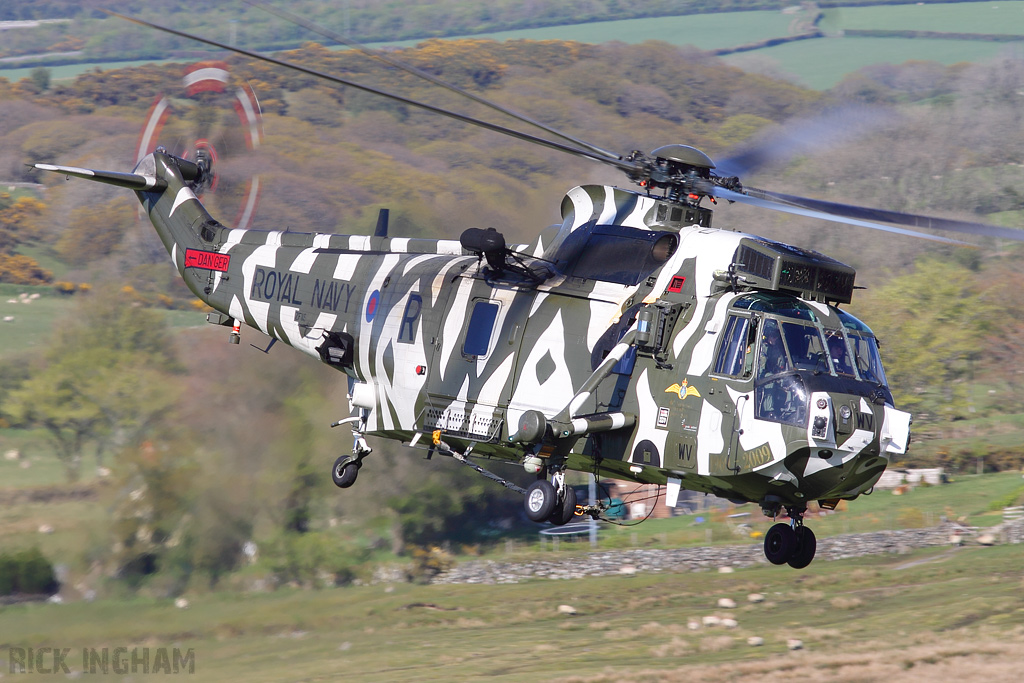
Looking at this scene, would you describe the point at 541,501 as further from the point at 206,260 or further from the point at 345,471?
the point at 206,260

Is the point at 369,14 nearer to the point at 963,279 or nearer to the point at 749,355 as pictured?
the point at 963,279

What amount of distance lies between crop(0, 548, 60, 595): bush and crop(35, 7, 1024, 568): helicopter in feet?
38.5

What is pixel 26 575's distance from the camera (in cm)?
2319

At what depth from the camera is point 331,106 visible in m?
51.0

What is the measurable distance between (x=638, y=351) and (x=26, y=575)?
17.4 m

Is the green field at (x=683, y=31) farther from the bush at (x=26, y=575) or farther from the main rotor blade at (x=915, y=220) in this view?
the main rotor blade at (x=915, y=220)

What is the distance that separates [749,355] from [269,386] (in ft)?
53.8

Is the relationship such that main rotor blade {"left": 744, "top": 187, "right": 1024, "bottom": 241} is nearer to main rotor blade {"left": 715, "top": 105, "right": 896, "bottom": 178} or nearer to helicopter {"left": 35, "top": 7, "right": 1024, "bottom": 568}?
helicopter {"left": 35, "top": 7, "right": 1024, "bottom": 568}

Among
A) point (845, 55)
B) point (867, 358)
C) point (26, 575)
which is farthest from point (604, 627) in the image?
point (845, 55)

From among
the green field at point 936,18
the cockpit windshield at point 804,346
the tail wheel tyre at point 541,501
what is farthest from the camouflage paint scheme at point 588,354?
the green field at point 936,18

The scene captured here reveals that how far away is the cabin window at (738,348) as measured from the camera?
34.2 ft

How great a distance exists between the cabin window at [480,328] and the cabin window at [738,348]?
10.1 ft

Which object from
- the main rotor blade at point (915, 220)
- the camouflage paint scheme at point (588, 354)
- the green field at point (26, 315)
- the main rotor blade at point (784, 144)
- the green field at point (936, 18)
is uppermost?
the green field at point (936, 18)

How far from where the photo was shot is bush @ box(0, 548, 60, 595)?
23.1 metres
